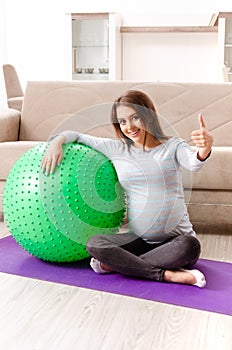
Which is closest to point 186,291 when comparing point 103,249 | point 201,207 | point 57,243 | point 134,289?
point 134,289

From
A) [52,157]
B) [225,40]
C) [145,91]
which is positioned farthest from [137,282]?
[225,40]

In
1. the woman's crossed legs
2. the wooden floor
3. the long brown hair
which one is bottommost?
the wooden floor

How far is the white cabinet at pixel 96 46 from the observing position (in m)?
6.03

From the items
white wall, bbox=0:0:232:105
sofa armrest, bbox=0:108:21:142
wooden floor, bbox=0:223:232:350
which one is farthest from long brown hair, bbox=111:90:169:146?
white wall, bbox=0:0:232:105

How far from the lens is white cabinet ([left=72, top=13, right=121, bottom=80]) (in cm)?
603

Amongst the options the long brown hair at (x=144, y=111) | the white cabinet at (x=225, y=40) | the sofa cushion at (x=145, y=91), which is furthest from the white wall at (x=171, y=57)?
the long brown hair at (x=144, y=111)

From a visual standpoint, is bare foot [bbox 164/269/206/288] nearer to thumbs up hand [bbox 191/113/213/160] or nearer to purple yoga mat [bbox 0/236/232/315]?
purple yoga mat [bbox 0/236/232/315]

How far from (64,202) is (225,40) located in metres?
4.43

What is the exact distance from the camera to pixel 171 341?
4.91ft

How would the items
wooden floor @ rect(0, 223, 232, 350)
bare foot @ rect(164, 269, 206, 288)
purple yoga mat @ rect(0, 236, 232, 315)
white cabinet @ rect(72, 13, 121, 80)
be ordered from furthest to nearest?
white cabinet @ rect(72, 13, 121, 80) → bare foot @ rect(164, 269, 206, 288) → purple yoga mat @ rect(0, 236, 232, 315) → wooden floor @ rect(0, 223, 232, 350)

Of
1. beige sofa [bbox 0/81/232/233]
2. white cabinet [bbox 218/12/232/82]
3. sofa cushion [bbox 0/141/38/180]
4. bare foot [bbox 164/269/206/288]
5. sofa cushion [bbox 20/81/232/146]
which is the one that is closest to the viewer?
bare foot [bbox 164/269/206/288]

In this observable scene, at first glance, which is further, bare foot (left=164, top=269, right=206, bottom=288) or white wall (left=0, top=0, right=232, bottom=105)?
white wall (left=0, top=0, right=232, bottom=105)

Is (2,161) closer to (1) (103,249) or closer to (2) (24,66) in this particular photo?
(1) (103,249)

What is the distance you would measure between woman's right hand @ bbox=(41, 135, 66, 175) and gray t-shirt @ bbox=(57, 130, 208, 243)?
74 mm
